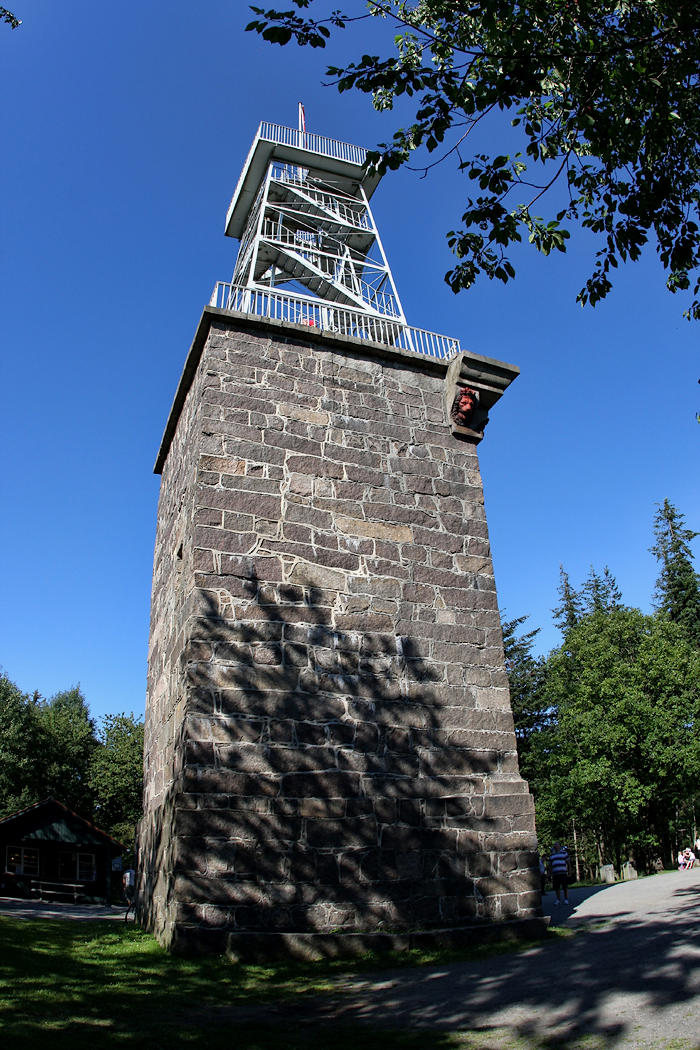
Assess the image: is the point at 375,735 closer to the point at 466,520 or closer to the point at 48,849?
the point at 466,520

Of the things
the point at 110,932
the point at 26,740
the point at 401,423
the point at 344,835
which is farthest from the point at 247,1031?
the point at 26,740

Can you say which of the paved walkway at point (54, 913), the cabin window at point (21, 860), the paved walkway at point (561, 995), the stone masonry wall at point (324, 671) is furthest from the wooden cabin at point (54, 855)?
the paved walkway at point (561, 995)

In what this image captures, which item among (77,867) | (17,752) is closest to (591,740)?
(77,867)

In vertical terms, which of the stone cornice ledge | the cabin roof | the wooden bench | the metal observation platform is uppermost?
the metal observation platform

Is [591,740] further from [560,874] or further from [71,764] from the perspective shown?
[71,764]

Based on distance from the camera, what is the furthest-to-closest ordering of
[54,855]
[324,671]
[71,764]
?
[71,764] < [54,855] < [324,671]

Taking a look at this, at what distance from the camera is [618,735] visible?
79.8 feet

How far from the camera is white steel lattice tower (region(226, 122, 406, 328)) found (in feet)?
43.2

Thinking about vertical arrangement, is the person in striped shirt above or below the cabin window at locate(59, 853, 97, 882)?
above

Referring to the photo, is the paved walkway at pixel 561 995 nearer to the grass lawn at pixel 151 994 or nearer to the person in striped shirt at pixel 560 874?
the grass lawn at pixel 151 994

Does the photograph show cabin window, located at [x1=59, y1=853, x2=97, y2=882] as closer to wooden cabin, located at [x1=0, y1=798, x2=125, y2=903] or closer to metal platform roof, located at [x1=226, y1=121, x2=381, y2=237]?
wooden cabin, located at [x1=0, y1=798, x2=125, y2=903]

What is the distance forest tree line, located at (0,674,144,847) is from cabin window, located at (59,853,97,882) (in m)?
9.16

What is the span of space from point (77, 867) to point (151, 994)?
19.6m

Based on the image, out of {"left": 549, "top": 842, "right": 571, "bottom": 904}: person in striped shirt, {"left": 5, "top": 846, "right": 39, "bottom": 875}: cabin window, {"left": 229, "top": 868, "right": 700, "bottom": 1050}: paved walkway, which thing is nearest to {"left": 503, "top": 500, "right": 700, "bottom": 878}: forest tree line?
{"left": 549, "top": 842, "right": 571, "bottom": 904}: person in striped shirt
